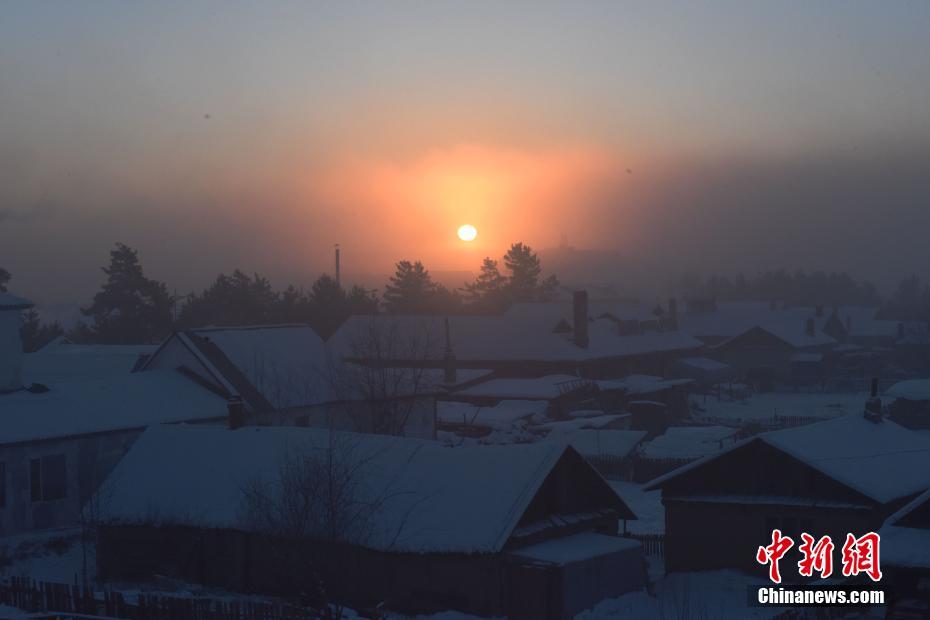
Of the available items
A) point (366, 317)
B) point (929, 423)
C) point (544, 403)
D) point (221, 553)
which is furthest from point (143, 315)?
point (221, 553)

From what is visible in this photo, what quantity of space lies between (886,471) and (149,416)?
22847 millimetres

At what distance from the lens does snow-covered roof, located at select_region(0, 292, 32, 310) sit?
118 ft

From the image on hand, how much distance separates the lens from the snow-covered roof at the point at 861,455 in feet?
80.4

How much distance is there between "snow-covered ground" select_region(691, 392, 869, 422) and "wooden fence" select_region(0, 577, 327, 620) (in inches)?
1734

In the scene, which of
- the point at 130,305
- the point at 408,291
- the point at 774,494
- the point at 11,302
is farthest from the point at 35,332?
the point at 774,494

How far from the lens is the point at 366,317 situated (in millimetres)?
77875

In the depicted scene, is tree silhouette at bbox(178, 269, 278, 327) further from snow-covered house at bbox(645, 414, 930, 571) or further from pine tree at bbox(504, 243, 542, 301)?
Answer: snow-covered house at bbox(645, 414, 930, 571)

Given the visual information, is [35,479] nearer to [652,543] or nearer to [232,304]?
[652,543]

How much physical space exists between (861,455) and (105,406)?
917 inches

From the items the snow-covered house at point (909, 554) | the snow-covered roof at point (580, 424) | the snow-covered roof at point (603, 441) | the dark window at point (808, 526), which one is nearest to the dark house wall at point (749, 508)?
the dark window at point (808, 526)

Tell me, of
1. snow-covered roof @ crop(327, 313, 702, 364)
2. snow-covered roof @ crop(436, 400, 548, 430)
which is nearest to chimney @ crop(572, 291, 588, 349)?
snow-covered roof @ crop(327, 313, 702, 364)

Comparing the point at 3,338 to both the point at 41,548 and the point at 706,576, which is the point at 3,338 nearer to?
the point at 41,548

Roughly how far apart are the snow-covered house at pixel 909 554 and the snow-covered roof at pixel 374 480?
642cm

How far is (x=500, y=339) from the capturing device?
6969cm
